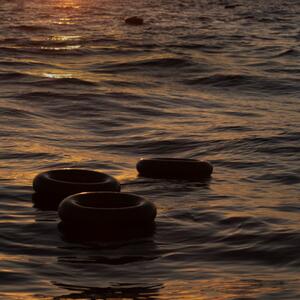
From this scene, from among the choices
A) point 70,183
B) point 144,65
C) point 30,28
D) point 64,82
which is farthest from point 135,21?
point 70,183

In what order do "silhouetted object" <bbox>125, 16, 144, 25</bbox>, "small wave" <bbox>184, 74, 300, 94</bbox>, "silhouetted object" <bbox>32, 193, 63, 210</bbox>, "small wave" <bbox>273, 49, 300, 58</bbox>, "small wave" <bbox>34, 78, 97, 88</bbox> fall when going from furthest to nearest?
A: 1. "silhouetted object" <bbox>125, 16, 144, 25</bbox>
2. "small wave" <bbox>273, 49, 300, 58</bbox>
3. "small wave" <bbox>34, 78, 97, 88</bbox>
4. "small wave" <bbox>184, 74, 300, 94</bbox>
5. "silhouetted object" <bbox>32, 193, 63, 210</bbox>

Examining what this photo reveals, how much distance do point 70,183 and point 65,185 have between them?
3.2 inches

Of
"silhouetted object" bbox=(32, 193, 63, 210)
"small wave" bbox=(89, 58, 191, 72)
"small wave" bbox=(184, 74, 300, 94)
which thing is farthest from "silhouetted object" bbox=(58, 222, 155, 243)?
"small wave" bbox=(89, 58, 191, 72)

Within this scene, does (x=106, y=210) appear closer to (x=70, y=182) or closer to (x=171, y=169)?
(x=70, y=182)

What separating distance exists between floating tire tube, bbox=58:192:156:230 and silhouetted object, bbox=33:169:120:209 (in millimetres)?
1221

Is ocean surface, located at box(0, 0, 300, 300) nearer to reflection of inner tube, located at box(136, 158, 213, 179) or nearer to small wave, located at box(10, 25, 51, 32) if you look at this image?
reflection of inner tube, located at box(136, 158, 213, 179)

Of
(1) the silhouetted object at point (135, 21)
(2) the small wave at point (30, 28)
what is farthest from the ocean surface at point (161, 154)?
(1) the silhouetted object at point (135, 21)

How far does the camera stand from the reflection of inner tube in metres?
16.6

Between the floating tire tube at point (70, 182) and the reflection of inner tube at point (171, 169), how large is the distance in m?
1.80

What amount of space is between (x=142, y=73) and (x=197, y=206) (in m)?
20.5

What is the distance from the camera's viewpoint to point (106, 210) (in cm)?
1270

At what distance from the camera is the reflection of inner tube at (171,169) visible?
16.6 metres

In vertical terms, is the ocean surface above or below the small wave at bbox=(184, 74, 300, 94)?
above

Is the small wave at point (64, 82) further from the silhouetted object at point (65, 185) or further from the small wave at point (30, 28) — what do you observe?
the small wave at point (30, 28)
